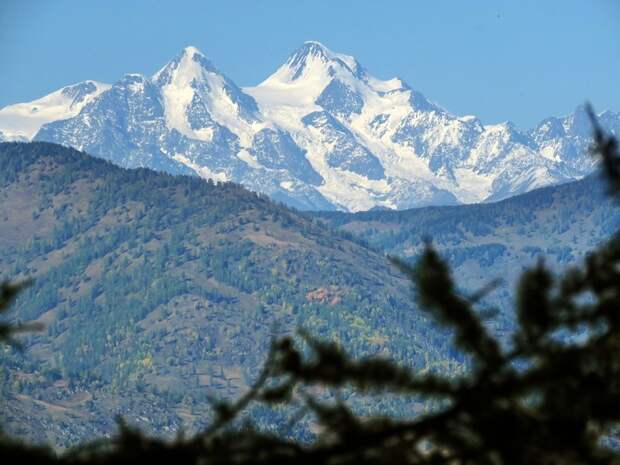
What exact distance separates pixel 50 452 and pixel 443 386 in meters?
2.50

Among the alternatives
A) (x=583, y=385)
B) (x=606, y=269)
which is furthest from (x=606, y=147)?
(x=583, y=385)

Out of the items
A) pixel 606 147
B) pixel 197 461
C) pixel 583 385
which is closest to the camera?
pixel 197 461

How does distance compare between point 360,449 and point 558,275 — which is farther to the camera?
point 558,275

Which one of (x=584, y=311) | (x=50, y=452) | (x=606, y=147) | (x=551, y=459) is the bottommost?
(x=50, y=452)

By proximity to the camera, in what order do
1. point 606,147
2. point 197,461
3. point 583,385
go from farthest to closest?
point 606,147 < point 583,385 < point 197,461

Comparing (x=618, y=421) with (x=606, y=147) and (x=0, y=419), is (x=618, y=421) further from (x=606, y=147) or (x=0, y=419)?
(x=0, y=419)

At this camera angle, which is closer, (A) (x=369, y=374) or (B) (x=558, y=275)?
(A) (x=369, y=374)

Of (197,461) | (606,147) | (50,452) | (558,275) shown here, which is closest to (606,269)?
(558,275)

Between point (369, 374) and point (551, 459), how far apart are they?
127 cm

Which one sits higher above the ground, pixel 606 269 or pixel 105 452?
pixel 606 269

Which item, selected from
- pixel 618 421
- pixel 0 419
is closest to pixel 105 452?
pixel 0 419

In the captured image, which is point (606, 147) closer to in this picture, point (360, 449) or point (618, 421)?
point (618, 421)

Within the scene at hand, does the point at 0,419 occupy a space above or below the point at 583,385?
below

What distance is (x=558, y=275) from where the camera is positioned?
10422 mm
